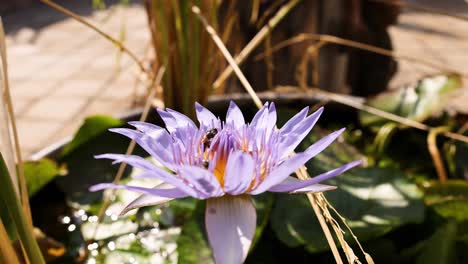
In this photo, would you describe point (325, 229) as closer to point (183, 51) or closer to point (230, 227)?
point (230, 227)

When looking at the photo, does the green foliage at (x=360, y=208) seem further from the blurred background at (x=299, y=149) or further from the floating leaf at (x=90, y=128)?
the floating leaf at (x=90, y=128)

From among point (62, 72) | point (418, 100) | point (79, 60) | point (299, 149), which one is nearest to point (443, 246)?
point (299, 149)

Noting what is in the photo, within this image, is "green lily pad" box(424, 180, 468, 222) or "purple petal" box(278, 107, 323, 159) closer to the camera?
"purple petal" box(278, 107, 323, 159)

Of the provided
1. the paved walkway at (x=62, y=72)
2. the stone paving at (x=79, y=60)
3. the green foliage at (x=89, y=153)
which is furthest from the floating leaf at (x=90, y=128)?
the stone paving at (x=79, y=60)

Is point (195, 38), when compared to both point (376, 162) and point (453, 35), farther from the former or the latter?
point (453, 35)

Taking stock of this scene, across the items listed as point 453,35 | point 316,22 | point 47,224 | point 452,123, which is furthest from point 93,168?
point 453,35

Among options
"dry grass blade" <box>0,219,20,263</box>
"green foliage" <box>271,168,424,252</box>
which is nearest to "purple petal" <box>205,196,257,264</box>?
"dry grass blade" <box>0,219,20,263</box>

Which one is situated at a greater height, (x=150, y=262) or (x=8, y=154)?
(x=8, y=154)

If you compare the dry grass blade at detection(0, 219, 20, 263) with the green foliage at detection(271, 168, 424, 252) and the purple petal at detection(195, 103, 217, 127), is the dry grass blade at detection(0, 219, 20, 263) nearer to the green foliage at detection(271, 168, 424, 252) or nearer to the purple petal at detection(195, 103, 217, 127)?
the purple petal at detection(195, 103, 217, 127)
